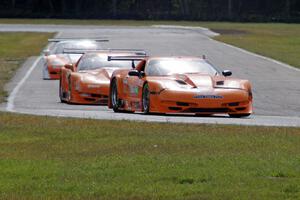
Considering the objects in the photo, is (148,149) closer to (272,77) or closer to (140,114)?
(140,114)

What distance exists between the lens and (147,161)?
34.9 ft

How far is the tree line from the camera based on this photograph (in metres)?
104

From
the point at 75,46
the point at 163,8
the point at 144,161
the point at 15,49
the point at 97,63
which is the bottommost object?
the point at 163,8

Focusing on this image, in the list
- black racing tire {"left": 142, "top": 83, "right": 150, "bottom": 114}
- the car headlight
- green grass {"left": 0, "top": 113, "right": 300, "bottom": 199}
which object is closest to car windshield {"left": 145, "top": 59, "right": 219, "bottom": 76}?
black racing tire {"left": 142, "top": 83, "right": 150, "bottom": 114}

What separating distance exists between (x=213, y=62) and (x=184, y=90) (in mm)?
21430

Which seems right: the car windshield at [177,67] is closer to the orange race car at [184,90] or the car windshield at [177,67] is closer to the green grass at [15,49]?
the orange race car at [184,90]

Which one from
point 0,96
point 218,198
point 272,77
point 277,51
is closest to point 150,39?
point 277,51

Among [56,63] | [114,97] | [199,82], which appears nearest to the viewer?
[199,82]

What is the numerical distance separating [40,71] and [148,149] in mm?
25398

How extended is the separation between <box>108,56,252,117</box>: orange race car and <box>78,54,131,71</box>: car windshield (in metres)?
4.01

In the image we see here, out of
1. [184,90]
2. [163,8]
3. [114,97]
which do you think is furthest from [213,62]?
[163,8]

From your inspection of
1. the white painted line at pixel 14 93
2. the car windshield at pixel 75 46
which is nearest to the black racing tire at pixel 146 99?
the white painted line at pixel 14 93

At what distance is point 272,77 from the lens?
103 feet

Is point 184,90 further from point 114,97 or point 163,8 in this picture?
point 163,8
